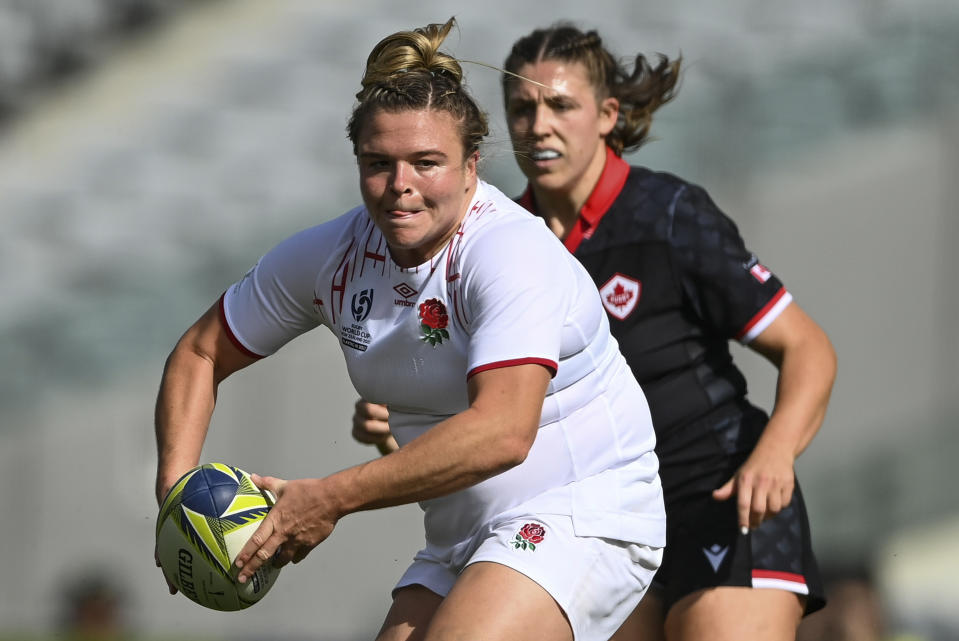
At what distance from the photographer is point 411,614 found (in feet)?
9.70

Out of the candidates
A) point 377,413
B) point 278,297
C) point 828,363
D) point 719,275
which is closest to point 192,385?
point 278,297

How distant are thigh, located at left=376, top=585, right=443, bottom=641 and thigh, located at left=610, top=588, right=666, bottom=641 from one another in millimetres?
742

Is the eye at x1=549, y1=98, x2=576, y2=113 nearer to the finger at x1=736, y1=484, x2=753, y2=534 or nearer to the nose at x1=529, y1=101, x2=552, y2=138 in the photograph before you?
Result: the nose at x1=529, y1=101, x2=552, y2=138

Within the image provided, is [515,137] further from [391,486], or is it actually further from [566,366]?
[391,486]

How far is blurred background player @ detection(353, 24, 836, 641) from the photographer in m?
3.49

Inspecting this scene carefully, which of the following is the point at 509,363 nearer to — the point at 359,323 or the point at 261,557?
the point at 359,323

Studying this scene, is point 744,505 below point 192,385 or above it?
below

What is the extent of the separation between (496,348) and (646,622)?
1337 mm

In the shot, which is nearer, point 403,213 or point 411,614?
point 403,213

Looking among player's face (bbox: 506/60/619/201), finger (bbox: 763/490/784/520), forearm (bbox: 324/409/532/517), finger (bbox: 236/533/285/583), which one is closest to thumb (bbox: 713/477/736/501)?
finger (bbox: 763/490/784/520)

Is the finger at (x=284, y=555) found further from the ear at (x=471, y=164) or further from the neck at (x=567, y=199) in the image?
the neck at (x=567, y=199)

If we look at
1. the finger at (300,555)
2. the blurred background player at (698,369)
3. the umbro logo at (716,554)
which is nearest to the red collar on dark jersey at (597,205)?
the blurred background player at (698,369)

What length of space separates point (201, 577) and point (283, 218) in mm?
5985

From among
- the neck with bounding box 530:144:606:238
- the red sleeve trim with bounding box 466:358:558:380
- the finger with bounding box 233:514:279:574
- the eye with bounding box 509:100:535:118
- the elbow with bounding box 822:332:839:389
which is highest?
the eye with bounding box 509:100:535:118
